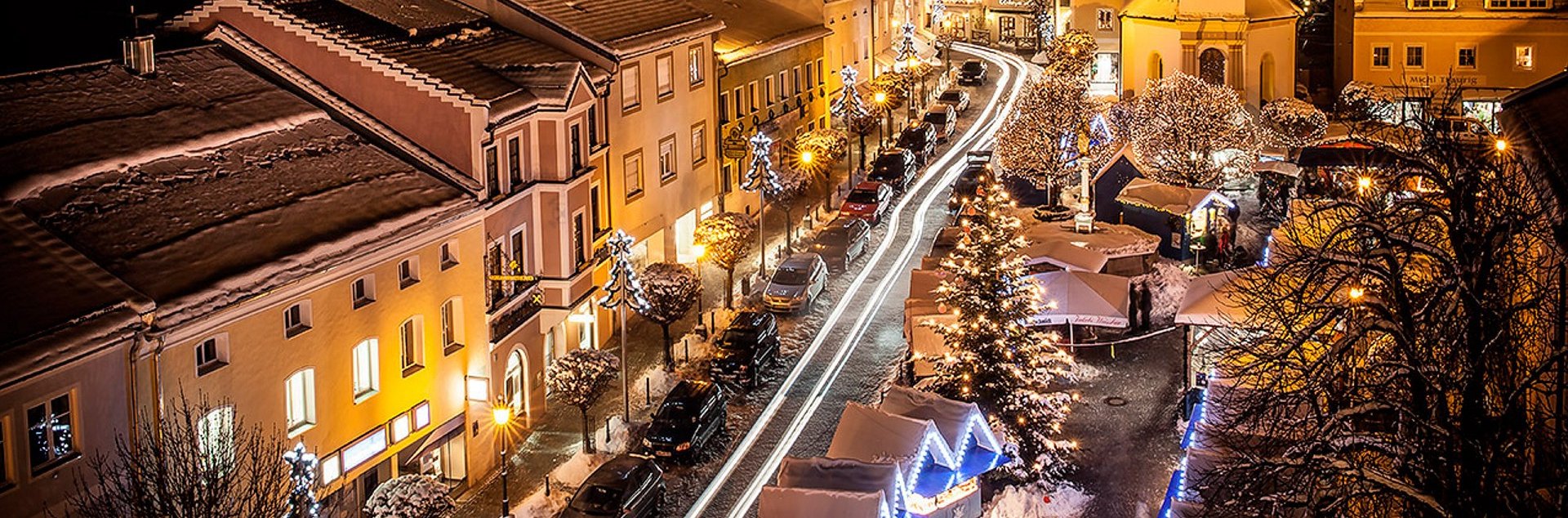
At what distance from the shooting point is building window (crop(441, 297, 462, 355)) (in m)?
43.8

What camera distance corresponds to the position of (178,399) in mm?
33688

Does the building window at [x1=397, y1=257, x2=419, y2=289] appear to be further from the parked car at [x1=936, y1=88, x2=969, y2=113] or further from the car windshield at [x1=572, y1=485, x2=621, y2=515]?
the parked car at [x1=936, y1=88, x2=969, y2=113]

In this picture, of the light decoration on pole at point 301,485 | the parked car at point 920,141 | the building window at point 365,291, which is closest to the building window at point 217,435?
the light decoration on pole at point 301,485

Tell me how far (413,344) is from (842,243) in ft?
89.7

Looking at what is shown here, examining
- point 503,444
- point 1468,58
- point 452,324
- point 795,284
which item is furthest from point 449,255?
point 1468,58

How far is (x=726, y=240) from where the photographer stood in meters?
60.0

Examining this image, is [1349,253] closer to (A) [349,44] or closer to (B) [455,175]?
(B) [455,175]

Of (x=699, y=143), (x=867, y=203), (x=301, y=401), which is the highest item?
(x=699, y=143)

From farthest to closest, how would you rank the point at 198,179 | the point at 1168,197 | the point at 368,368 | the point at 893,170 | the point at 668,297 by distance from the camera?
the point at 893,170 → the point at 1168,197 → the point at 668,297 → the point at 368,368 → the point at 198,179

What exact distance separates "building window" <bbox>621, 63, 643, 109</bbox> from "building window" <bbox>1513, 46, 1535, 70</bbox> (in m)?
41.9

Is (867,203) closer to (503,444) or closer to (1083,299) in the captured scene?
(1083,299)

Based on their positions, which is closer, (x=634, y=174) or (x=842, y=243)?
(x=634, y=174)

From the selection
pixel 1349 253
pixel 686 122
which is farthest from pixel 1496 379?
pixel 686 122

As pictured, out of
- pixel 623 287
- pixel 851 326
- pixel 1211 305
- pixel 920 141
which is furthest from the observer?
pixel 920 141
